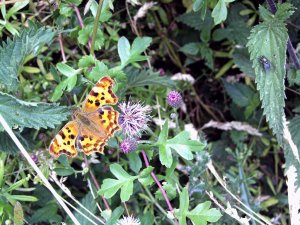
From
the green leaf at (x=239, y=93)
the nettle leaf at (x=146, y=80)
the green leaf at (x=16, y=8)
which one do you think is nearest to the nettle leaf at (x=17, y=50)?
the green leaf at (x=16, y=8)

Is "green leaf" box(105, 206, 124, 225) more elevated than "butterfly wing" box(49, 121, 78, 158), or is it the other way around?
"butterfly wing" box(49, 121, 78, 158)

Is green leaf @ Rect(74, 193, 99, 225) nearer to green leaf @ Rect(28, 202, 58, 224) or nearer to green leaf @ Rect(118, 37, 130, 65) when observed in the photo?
green leaf @ Rect(28, 202, 58, 224)

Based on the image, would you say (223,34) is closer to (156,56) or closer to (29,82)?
(156,56)

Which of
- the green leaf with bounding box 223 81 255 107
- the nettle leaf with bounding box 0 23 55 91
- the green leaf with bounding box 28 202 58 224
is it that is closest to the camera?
the nettle leaf with bounding box 0 23 55 91

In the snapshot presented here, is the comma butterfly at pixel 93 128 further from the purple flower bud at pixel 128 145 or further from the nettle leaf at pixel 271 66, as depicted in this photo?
the nettle leaf at pixel 271 66

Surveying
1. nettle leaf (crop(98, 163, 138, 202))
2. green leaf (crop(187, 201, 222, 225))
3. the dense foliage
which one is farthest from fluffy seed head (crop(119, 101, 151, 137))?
green leaf (crop(187, 201, 222, 225))

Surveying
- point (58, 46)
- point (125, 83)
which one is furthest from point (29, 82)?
point (125, 83)
